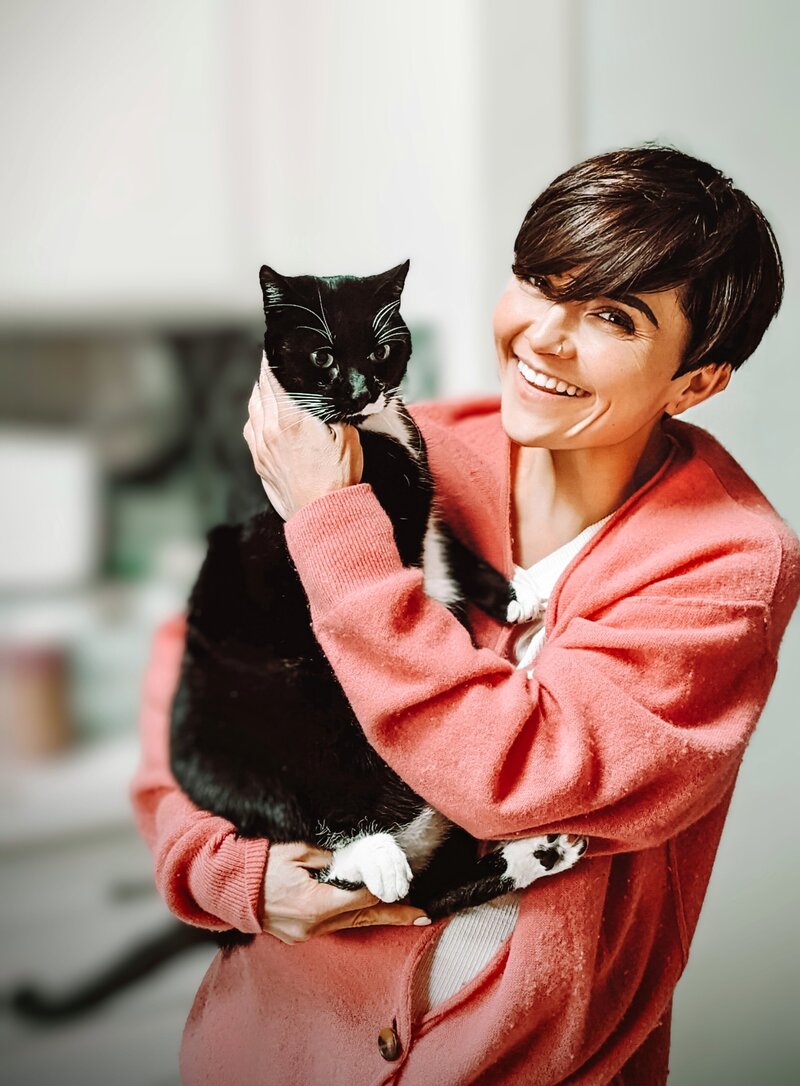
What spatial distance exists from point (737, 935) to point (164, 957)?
581 mm

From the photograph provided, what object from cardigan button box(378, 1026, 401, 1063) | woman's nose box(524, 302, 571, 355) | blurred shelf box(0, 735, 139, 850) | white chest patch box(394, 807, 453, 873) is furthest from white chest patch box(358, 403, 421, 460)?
blurred shelf box(0, 735, 139, 850)

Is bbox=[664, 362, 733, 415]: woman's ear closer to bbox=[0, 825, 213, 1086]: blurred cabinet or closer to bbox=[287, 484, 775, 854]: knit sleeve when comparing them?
bbox=[287, 484, 775, 854]: knit sleeve

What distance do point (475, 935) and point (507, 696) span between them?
0.19 meters

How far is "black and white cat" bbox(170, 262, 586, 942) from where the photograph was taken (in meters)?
0.59

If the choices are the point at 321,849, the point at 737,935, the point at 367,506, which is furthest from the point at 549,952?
the point at 737,935

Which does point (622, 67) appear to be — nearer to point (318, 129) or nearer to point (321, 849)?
point (318, 129)

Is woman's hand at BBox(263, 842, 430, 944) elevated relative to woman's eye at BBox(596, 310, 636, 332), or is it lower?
lower

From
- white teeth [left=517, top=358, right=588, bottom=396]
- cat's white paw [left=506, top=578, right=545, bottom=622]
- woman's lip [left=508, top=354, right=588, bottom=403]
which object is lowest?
cat's white paw [left=506, top=578, right=545, bottom=622]

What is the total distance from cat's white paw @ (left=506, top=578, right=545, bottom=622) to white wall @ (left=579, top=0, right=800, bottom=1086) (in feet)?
0.86

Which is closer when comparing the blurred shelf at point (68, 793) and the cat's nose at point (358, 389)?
the cat's nose at point (358, 389)

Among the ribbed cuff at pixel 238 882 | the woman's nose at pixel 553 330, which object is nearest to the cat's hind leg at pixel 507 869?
the ribbed cuff at pixel 238 882

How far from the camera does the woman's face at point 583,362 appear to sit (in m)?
0.58

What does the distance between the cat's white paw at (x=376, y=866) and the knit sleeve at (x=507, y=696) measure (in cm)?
5

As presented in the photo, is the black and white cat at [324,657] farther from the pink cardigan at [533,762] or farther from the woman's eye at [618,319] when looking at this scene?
the woman's eye at [618,319]
